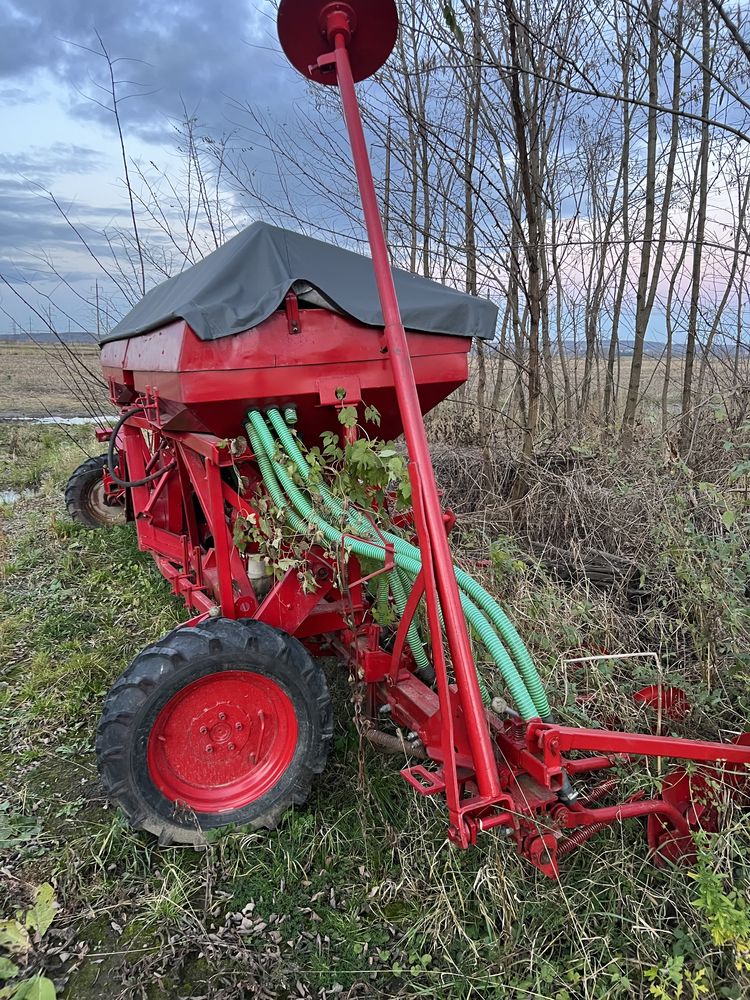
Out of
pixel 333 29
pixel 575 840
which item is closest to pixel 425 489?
pixel 575 840

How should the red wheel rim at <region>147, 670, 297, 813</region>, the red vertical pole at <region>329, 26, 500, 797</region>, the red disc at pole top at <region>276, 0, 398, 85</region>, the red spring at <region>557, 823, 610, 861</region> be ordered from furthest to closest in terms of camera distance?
the red wheel rim at <region>147, 670, 297, 813</region>, the red disc at pole top at <region>276, 0, 398, 85</region>, the red spring at <region>557, 823, 610, 861</region>, the red vertical pole at <region>329, 26, 500, 797</region>

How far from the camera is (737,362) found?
539 centimetres

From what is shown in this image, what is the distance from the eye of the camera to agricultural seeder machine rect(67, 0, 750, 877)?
216cm

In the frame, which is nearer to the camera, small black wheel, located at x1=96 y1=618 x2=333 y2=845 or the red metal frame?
the red metal frame

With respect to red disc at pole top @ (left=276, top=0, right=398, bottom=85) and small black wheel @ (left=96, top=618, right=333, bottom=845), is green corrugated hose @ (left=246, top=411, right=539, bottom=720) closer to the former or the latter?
small black wheel @ (left=96, top=618, right=333, bottom=845)

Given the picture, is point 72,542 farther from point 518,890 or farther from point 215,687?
point 518,890

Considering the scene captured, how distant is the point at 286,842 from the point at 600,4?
5679mm

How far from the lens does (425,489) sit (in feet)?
7.14

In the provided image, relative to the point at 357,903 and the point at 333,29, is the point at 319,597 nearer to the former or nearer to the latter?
the point at 357,903

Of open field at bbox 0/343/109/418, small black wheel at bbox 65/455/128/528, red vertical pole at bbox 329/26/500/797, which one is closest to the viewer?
red vertical pole at bbox 329/26/500/797

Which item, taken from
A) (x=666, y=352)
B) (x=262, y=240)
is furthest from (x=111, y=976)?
(x=666, y=352)

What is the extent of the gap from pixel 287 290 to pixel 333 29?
956mm

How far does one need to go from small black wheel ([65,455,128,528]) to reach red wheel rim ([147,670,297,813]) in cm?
393

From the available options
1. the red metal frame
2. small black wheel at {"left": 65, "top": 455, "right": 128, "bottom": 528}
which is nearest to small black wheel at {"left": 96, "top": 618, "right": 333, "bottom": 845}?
the red metal frame
